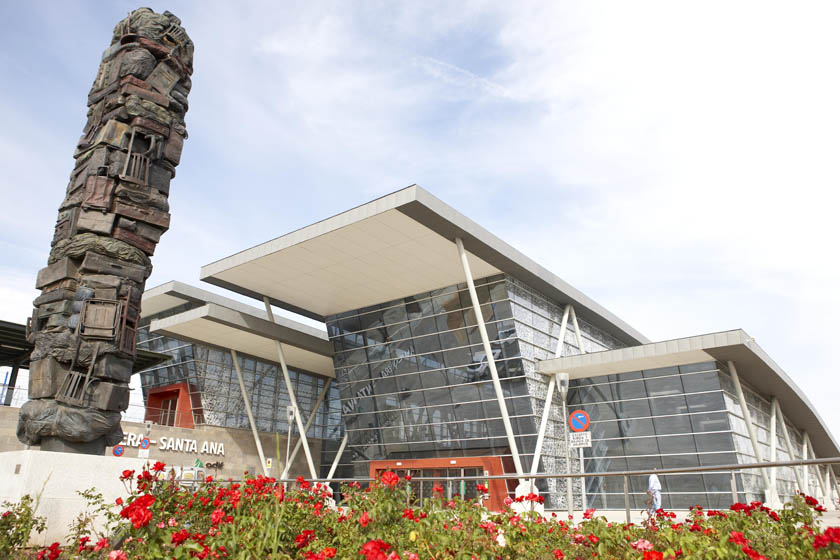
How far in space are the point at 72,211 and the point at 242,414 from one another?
102 ft

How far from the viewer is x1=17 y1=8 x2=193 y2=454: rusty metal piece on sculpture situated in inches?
372

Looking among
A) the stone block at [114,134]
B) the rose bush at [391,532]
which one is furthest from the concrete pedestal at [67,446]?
the stone block at [114,134]

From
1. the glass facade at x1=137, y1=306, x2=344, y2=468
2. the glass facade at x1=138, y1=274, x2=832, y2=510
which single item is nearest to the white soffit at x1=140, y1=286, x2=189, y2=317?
the glass facade at x1=137, y1=306, x2=344, y2=468

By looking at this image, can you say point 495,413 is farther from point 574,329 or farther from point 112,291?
point 112,291

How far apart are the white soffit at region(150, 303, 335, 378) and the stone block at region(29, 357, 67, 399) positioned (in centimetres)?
1973

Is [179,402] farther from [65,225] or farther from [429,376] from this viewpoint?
[65,225]

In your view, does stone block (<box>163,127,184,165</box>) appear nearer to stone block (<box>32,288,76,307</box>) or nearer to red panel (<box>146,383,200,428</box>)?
stone block (<box>32,288,76,307</box>)

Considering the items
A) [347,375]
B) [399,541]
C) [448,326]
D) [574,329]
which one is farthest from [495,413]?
[399,541]

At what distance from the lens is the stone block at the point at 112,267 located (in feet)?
33.2

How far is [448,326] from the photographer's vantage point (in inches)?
1134

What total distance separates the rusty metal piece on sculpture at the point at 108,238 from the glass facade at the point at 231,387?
2717 cm

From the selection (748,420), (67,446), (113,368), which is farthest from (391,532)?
(748,420)

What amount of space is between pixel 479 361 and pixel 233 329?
12887 millimetres

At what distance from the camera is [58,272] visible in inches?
404
